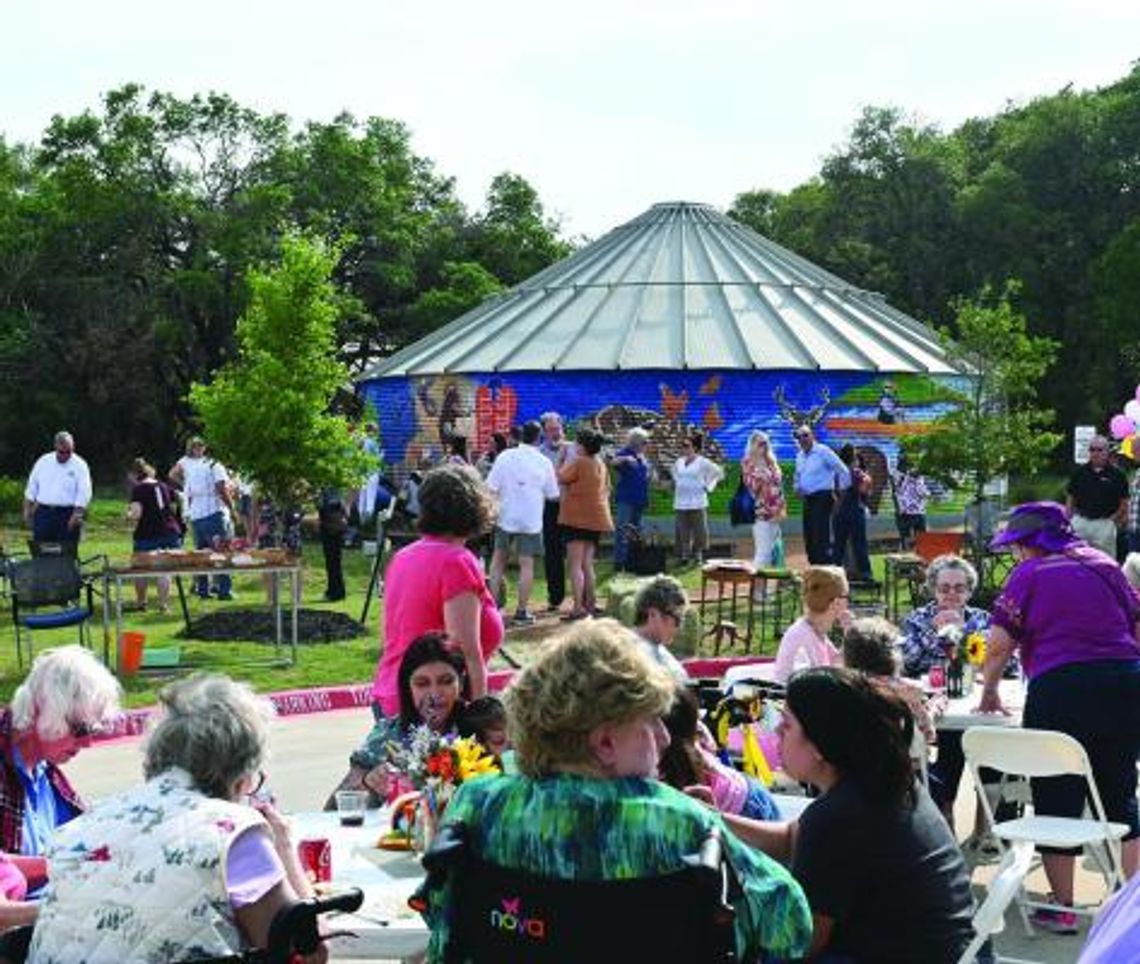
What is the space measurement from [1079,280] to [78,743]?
49.8 metres

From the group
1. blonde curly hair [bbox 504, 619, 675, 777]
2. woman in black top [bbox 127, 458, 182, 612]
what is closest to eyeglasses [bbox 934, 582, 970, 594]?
blonde curly hair [bbox 504, 619, 675, 777]

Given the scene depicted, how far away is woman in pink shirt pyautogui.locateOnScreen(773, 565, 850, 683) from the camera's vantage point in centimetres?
891

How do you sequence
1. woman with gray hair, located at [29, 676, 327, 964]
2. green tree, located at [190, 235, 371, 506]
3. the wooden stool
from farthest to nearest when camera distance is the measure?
green tree, located at [190, 235, 371, 506] → the wooden stool → woman with gray hair, located at [29, 676, 327, 964]

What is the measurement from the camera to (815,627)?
9.07m

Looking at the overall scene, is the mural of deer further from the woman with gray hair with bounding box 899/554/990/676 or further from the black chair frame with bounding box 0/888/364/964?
the black chair frame with bounding box 0/888/364/964

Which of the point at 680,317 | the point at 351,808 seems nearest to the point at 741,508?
the point at 680,317

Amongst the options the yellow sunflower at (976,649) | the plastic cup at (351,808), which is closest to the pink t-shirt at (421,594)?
the plastic cup at (351,808)

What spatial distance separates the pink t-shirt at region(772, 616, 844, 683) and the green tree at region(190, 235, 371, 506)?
9272 mm

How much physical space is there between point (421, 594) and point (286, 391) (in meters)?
10.3

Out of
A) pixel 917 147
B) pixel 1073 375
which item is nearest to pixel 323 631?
pixel 1073 375

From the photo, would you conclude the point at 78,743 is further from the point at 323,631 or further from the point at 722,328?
the point at 722,328

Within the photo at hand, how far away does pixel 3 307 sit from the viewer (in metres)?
49.3

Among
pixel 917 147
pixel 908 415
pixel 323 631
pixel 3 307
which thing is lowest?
pixel 323 631

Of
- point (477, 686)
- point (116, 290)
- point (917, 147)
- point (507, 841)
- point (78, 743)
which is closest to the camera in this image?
point (507, 841)
